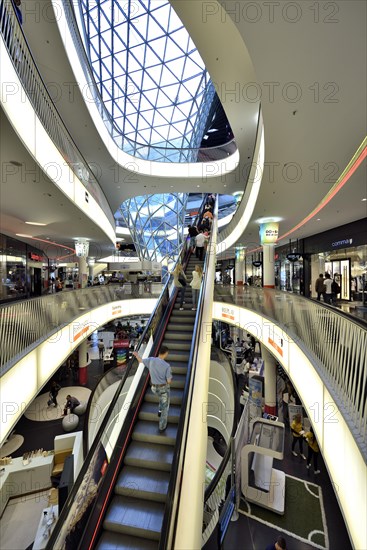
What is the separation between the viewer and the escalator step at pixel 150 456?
16.9 ft

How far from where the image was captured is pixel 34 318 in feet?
27.6

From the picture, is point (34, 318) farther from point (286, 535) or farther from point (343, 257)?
point (343, 257)

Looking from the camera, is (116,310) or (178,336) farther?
(116,310)

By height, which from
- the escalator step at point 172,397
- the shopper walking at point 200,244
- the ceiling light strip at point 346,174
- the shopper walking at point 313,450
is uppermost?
the ceiling light strip at point 346,174

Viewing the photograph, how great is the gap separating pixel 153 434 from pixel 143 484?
2.83ft

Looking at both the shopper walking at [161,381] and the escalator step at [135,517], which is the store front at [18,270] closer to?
the shopper walking at [161,381]

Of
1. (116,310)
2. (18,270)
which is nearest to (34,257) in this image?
(18,270)

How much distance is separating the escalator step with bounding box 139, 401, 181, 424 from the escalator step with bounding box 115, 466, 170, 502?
0.98 m

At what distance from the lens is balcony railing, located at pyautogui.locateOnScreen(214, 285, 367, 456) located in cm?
411

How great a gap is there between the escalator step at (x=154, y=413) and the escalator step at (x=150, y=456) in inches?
20.3

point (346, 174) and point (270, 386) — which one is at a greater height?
point (346, 174)

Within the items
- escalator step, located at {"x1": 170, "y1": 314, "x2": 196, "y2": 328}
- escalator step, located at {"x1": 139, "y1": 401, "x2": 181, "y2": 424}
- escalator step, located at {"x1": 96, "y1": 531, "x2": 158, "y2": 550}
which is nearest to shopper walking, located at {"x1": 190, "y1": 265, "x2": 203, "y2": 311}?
escalator step, located at {"x1": 170, "y1": 314, "x2": 196, "y2": 328}

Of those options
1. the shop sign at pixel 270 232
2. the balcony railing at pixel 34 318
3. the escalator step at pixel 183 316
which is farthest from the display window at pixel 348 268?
the balcony railing at pixel 34 318

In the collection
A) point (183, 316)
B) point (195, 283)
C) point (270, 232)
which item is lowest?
point (183, 316)
